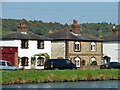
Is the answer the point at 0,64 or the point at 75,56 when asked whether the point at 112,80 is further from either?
the point at 75,56

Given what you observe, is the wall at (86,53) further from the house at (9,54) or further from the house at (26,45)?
the house at (9,54)

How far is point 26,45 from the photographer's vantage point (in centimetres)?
6331

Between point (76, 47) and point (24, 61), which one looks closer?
point (24, 61)

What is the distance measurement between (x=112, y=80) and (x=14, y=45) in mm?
23037

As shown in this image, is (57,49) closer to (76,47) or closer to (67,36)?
(67,36)

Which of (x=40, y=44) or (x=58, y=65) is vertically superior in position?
(x=40, y=44)

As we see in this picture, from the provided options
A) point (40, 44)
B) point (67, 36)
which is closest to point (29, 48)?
point (40, 44)

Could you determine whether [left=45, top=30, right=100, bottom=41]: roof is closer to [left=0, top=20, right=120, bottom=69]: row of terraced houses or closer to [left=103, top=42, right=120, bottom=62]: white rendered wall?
[left=0, top=20, right=120, bottom=69]: row of terraced houses

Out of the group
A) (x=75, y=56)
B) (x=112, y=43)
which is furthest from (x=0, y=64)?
(x=112, y=43)

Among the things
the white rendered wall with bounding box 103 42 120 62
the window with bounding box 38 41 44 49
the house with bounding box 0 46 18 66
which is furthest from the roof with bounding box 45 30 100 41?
the white rendered wall with bounding box 103 42 120 62

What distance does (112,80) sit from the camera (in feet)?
146

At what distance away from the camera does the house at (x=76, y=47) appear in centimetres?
6531

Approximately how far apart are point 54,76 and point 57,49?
26.1m

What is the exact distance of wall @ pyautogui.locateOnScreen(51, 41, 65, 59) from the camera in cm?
6556
